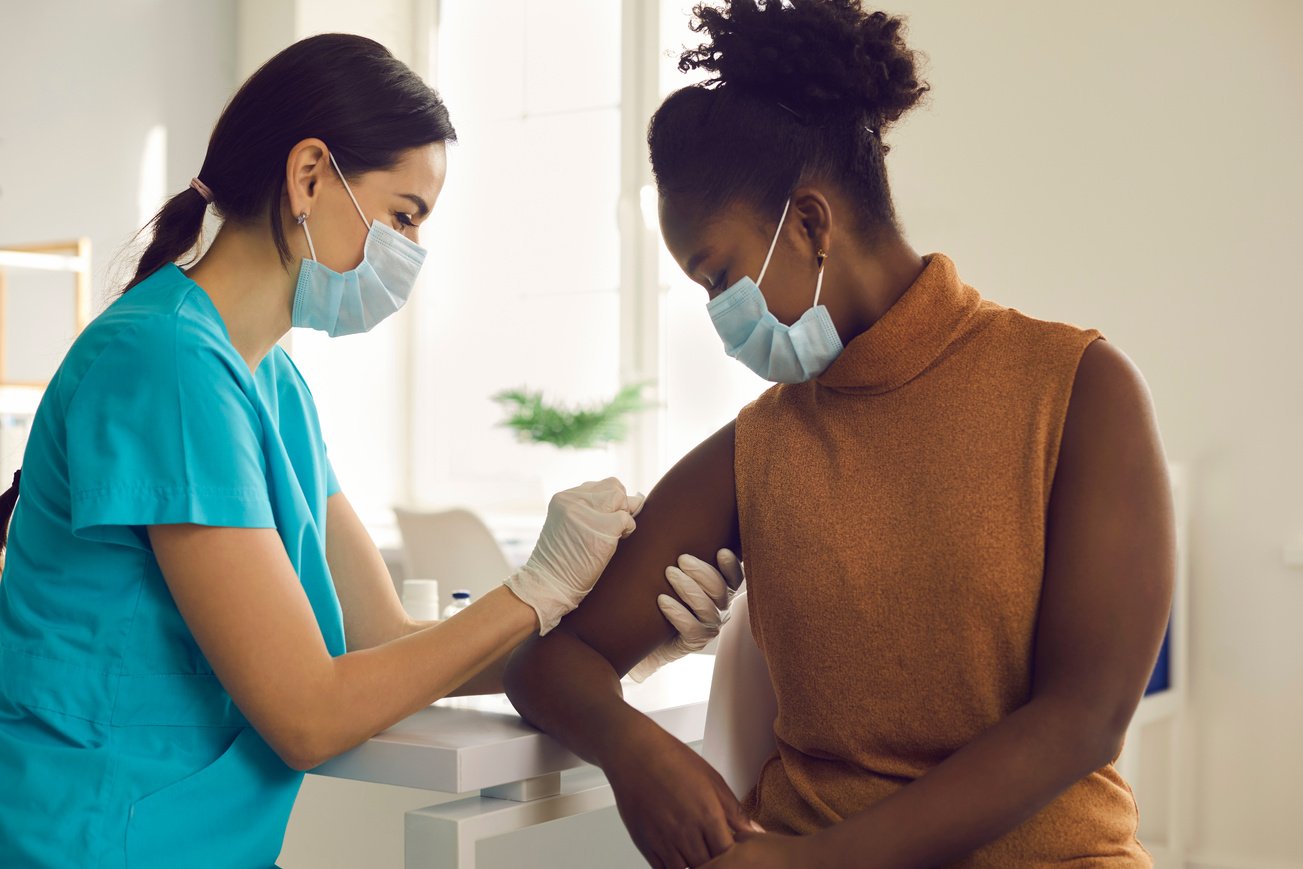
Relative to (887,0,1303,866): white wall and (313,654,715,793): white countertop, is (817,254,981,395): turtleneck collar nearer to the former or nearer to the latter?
(313,654,715,793): white countertop

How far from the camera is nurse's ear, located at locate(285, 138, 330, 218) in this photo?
1169 mm

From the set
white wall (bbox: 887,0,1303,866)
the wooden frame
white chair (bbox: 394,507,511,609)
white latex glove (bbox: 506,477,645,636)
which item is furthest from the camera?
the wooden frame

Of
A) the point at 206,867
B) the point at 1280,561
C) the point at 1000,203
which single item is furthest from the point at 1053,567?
the point at 1000,203

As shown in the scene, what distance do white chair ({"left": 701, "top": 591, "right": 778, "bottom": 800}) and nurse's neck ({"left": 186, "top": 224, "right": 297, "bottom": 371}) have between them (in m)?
0.53

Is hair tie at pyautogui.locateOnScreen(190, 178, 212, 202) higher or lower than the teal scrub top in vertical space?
higher

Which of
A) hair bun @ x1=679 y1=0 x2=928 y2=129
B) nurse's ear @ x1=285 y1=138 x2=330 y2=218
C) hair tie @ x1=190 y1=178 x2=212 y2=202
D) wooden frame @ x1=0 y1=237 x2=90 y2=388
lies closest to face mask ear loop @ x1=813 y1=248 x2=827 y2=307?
hair bun @ x1=679 y1=0 x2=928 y2=129

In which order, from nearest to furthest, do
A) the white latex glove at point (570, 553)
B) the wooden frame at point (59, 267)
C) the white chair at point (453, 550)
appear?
the white latex glove at point (570, 553), the white chair at point (453, 550), the wooden frame at point (59, 267)

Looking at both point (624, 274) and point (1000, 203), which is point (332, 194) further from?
point (624, 274)

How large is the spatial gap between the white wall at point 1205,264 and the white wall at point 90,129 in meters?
2.86

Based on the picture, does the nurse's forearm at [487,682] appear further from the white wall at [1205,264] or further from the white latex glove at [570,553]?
the white wall at [1205,264]

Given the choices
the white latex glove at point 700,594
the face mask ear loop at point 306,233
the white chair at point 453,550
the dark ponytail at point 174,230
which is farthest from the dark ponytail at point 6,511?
the white chair at point 453,550

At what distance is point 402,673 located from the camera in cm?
105

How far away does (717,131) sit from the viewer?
3.54 ft

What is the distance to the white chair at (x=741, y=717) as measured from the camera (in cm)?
119
